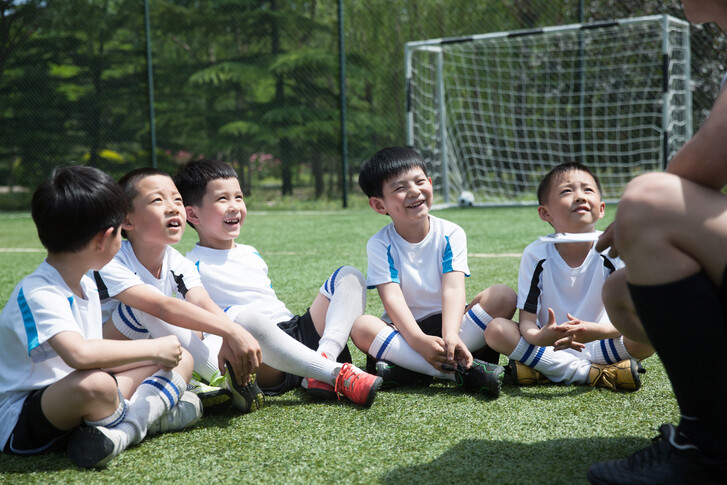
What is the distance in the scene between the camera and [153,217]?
183 cm

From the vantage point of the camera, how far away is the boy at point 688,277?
3.31 ft

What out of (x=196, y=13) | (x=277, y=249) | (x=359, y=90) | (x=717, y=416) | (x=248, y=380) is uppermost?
(x=196, y=13)

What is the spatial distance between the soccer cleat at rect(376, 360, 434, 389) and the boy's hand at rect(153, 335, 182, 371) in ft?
2.00

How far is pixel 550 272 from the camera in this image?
6.40ft

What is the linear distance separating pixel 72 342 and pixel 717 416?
46.0 inches

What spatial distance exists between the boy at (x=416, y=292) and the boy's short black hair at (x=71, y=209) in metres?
0.84

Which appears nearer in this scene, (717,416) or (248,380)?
(717,416)

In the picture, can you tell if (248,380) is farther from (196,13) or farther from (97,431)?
(196,13)

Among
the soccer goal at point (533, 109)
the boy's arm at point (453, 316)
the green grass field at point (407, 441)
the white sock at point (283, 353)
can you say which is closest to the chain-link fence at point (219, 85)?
the soccer goal at point (533, 109)

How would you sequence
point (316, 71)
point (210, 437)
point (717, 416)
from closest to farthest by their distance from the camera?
point (717, 416), point (210, 437), point (316, 71)

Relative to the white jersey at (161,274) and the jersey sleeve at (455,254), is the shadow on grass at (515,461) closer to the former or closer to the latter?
the jersey sleeve at (455,254)

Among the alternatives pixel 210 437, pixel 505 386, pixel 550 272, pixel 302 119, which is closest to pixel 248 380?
pixel 210 437

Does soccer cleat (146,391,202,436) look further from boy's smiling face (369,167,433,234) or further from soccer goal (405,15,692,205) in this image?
soccer goal (405,15,692,205)

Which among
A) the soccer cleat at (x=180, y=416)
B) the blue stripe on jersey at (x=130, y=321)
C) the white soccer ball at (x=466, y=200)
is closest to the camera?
the soccer cleat at (x=180, y=416)
